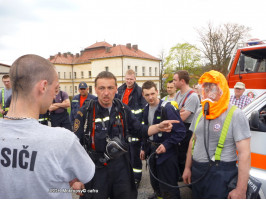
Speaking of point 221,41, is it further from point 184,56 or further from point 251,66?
point 251,66

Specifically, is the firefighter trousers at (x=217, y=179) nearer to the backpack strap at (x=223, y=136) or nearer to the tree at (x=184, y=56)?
the backpack strap at (x=223, y=136)

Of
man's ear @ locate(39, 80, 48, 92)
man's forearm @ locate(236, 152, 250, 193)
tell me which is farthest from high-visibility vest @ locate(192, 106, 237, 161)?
man's ear @ locate(39, 80, 48, 92)

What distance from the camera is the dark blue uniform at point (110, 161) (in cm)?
240

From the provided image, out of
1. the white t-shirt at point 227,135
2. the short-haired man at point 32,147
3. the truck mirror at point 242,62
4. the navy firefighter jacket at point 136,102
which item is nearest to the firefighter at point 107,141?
the white t-shirt at point 227,135

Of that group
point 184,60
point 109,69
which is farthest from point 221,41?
Result: point 109,69

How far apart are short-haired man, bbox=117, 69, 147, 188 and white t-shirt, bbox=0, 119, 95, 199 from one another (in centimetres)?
318

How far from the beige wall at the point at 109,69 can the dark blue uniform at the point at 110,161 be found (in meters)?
41.6

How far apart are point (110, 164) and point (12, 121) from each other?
145 centimetres

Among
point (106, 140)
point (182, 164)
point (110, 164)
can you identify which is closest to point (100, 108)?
point (106, 140)

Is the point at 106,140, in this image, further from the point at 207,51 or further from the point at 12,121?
the point at 207,51

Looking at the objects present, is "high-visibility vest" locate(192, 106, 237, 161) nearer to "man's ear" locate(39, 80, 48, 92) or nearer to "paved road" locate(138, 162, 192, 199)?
"man's ear" locate(39, 80, 48, 92)

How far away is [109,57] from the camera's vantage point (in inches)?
1817

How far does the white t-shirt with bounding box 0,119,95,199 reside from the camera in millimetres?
1133

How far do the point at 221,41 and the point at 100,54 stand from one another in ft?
94.1
